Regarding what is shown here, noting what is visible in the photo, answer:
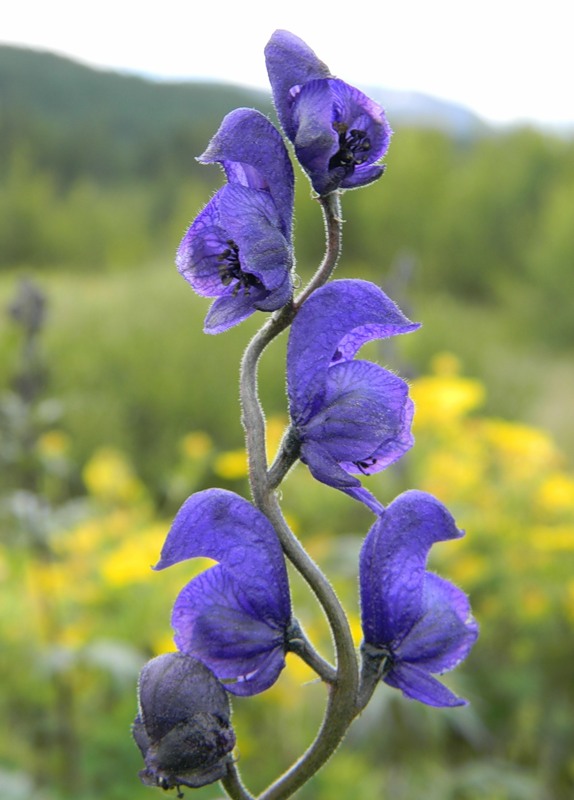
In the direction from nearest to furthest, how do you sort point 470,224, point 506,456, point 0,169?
point 506,456 → point 470,224 → point 0,169

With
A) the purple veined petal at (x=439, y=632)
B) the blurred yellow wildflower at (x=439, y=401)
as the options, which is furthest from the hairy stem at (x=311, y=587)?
Result: the blurred yellow wildflower at (x=439, y=401)

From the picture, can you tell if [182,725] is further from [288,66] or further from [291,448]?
[288,66]

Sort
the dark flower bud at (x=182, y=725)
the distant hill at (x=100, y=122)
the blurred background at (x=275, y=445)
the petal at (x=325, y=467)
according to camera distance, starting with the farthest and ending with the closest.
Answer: the distant hill at (x=100, y=122), the blurred background at (x=275, y=445), the petal at (x=325, y=467), the dark flower bud at (x=182, y=725)

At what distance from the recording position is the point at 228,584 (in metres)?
0.83

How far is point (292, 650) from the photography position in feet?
2.77

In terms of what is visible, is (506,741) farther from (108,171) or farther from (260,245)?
(108,171)

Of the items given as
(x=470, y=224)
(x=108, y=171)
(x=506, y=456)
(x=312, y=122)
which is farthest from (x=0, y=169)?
(x=312, y=122)

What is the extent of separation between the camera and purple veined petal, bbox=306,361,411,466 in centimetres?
87

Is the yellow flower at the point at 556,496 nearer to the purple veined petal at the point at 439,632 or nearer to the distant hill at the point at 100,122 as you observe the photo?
the purple veined petal at the point at 439,632

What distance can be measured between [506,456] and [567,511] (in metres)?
A: 0.47

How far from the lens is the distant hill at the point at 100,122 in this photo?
69.0 ft

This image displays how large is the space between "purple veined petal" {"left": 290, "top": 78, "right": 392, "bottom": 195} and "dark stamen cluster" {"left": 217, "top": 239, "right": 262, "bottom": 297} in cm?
10

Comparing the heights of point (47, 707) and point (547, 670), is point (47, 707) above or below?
below

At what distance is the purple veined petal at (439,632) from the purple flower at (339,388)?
0.16 metres
